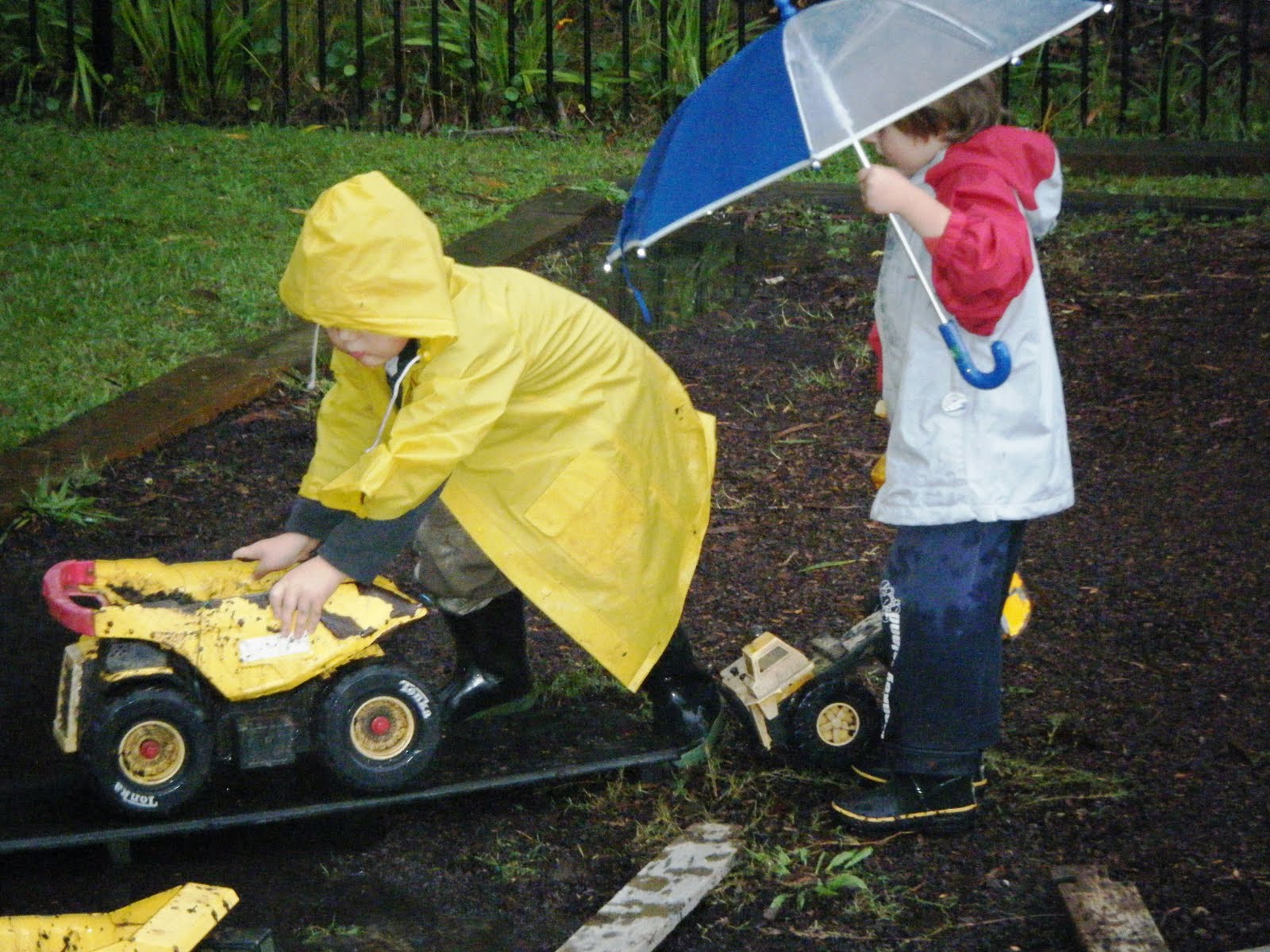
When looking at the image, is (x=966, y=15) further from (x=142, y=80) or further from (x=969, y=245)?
(x=142, y=80)

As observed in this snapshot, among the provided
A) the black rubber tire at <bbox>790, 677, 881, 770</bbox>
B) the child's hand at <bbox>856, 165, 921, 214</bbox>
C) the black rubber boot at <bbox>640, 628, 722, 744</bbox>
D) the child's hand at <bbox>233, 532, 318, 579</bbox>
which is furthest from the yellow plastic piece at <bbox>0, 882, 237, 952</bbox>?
the child's hand at <bbox>856, 165, 921, 214</bbox>

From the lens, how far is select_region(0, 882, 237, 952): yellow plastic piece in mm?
2268

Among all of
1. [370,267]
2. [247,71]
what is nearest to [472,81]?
[247,71]

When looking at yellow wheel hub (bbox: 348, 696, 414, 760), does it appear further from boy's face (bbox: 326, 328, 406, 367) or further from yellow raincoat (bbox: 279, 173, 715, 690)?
boy's face (bbox: 326, 328, 406, 367)

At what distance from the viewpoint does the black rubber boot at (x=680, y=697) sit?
325 cm

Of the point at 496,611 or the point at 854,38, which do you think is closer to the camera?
the point at 854,38

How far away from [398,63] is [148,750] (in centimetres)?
647

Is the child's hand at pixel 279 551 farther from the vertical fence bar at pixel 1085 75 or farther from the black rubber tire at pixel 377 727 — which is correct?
the vertical fence bar at pixel 1085 75

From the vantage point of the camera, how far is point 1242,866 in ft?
9.29

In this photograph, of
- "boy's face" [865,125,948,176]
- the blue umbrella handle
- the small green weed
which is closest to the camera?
the blue umbrella handle

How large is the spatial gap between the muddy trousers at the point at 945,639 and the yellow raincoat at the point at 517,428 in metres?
0.46

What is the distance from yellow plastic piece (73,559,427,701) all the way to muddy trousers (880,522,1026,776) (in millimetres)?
921

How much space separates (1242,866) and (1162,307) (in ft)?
10.4

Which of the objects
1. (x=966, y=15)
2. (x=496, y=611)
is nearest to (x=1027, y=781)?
(x=496, y=611)
